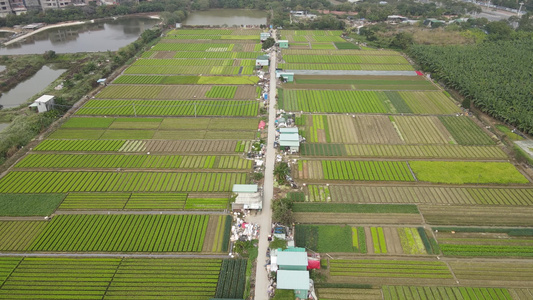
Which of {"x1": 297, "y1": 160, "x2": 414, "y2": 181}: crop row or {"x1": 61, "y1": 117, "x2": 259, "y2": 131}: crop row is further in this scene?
{"x1": 61, "y1": 117, "x2": 259, "y2": 131}: crop row

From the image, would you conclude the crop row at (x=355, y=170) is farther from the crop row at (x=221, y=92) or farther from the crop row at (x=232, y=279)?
the crop row at (x=221, y=92)

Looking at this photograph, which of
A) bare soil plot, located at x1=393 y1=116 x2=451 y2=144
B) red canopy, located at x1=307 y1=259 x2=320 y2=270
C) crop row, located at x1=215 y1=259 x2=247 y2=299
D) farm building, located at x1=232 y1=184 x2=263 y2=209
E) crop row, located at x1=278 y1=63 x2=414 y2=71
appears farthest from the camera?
crop row, located at x1=278 y1=63 x2=414 y2=71

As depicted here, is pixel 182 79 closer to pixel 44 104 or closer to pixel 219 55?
pixel 219 55

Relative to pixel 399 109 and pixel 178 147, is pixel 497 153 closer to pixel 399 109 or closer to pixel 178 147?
pixel 399 109

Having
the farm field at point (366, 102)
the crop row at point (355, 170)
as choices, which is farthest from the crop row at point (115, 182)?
the farm field at point (366, 102)

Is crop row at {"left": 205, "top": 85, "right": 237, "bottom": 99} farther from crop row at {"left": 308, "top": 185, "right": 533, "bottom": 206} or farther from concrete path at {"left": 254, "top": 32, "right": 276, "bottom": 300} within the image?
crop row at {"left": 308, "top": 185, "right": 533, "bottom": 206}

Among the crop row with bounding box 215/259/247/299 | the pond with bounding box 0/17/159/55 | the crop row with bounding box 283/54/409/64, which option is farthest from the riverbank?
the crop row with bounding box 215/259/247/299

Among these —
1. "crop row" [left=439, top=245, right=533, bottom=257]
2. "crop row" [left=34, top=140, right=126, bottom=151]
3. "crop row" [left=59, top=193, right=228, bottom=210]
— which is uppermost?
"crop row" [left=34, top=140, right=126, bottom=151]
